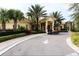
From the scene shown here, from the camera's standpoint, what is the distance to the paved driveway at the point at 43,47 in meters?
11.3

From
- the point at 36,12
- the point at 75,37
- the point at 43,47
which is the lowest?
the point at 43,47

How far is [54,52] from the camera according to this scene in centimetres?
1176

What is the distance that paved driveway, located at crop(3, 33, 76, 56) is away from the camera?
37.2ft

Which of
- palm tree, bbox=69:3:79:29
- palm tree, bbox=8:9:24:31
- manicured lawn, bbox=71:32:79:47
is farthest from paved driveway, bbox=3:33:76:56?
palm tree, bbox=69:3:79:29

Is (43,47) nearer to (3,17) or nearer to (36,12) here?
(36,12)

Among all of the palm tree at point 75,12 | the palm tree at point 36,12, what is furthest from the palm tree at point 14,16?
the palm tree at point 75,12

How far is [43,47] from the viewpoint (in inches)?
499

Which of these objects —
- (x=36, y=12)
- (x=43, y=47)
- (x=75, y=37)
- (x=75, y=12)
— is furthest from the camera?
(x=75, y=12)

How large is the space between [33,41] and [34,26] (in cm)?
65

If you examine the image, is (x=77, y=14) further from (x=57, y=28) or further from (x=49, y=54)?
(x=49, y=54)

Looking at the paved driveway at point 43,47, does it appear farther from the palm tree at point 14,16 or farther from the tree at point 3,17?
the tree at point 3,17

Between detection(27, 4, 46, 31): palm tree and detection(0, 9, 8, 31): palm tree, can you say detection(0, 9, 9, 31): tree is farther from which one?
detection(27, 4, 46, 31): palm tree

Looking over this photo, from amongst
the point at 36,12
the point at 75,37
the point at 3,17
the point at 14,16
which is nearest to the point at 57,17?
the point at 36,12

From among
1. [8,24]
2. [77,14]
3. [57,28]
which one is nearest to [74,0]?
[57,28]
